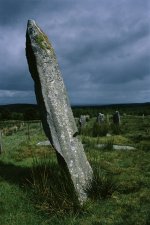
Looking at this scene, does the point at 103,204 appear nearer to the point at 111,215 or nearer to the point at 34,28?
the point at 111,215

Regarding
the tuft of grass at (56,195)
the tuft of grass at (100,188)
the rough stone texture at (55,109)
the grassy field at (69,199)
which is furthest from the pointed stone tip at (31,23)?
the tuft of grass at (100,188)

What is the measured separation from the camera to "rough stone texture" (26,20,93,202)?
9.66 meters

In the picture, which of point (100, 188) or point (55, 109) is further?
point (55, 109)

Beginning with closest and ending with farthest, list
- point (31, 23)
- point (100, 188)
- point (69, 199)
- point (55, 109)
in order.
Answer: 1. point (69, 199)
2. point (100, 188)
3. point (55, 109)
4. point (31, 23)

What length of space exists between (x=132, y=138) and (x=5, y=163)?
9.81 m

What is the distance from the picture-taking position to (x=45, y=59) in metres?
10.2

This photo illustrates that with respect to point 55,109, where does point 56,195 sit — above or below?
below

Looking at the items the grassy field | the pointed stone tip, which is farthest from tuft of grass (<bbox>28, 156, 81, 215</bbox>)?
the pointed stone tip

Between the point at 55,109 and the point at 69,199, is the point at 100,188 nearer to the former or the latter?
the point at 69,199

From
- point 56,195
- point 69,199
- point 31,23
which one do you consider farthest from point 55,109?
point 31,23

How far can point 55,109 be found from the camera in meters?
9.92

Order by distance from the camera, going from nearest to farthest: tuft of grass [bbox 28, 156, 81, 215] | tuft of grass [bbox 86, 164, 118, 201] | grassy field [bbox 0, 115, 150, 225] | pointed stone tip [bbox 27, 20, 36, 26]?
grassy field [bbox 0, 115, 150, 225] → tuft of grass [bbox 28, 156, 81, 215] → tuft of grass [bbox 86, 164, 118, 201] → pointed stone tip [bbox 27, 20, 36, 26]

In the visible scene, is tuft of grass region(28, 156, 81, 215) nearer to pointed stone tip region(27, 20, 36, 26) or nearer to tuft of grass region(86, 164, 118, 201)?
tuft of grass region(86, 164, 118, 201)

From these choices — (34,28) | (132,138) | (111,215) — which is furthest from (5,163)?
(132,138)
